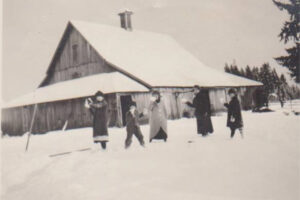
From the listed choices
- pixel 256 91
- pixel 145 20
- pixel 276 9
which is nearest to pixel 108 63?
pixel 256 91

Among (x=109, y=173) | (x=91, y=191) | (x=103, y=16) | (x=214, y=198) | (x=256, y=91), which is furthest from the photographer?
(x=256, y=91)

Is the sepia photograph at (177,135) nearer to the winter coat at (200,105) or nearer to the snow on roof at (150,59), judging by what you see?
the winter coat at (200,105)

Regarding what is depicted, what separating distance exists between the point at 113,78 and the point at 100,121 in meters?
5.90

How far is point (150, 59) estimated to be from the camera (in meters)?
12.4

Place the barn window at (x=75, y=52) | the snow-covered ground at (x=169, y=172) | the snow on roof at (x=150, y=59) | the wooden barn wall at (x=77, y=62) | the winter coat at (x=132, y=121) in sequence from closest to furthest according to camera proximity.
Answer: the snow-covered ground at (x=169, y=172)
the winter coat at (x=132, y=121)
the snow on roof at (x=150, y=59)
the wooden barn wall at (x=77, y=62)
the barn window at (x=75, y=52)

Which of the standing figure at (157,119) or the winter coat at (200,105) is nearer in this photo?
the standing figure at (157,119)

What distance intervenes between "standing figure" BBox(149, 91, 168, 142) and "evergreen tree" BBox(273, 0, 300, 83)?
2.05 metres

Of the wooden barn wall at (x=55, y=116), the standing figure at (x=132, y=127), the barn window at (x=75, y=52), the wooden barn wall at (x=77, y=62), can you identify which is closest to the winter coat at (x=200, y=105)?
the standing figure at (x=132, y=127)

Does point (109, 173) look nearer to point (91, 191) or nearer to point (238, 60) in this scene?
point (91, 191)

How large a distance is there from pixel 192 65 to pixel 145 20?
28.2 feet

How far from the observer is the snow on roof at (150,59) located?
39.5ft

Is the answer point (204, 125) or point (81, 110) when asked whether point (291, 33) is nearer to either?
point (204, 125)

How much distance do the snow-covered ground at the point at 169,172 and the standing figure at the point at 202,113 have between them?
884 millimetres

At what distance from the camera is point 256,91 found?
34.5ft
